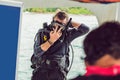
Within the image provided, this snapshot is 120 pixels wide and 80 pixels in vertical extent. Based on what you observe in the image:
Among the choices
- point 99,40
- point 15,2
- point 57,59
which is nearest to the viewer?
point 99,40

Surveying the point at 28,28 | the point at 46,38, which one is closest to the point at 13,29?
the point at 28,28

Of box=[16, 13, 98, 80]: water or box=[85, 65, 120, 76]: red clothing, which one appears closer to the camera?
box=[85, 65, 120, 76]: red clothing

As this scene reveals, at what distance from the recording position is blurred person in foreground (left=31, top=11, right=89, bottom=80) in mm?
1682

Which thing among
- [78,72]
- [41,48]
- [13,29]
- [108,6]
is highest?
[108,6]

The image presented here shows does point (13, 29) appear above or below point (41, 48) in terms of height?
above

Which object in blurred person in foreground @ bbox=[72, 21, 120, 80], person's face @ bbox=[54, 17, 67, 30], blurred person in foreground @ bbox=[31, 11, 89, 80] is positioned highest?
blurred person in foreground @ bbox=[72, 21, 120, 80]

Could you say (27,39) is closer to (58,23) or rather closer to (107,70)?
(58,23)

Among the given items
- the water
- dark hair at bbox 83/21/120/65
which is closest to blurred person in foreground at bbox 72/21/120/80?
dark hair at bbox 83/21/120/65

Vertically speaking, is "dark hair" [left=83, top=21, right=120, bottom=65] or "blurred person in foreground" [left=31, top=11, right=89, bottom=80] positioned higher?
"dark hair" [left=83, top=21, right=120, bottom=65]

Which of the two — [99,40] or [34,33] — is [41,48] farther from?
[99,40]

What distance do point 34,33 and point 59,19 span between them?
0.51 feet

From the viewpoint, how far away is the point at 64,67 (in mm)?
1740

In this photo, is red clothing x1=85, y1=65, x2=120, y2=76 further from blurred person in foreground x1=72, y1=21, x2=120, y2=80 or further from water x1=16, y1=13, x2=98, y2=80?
water x1=16, y1=13, x2=98, y2=80

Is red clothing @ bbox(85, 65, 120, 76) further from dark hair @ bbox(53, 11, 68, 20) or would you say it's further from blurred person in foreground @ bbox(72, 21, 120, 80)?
dark hair @ bbox(53, 11, 68, 20)
